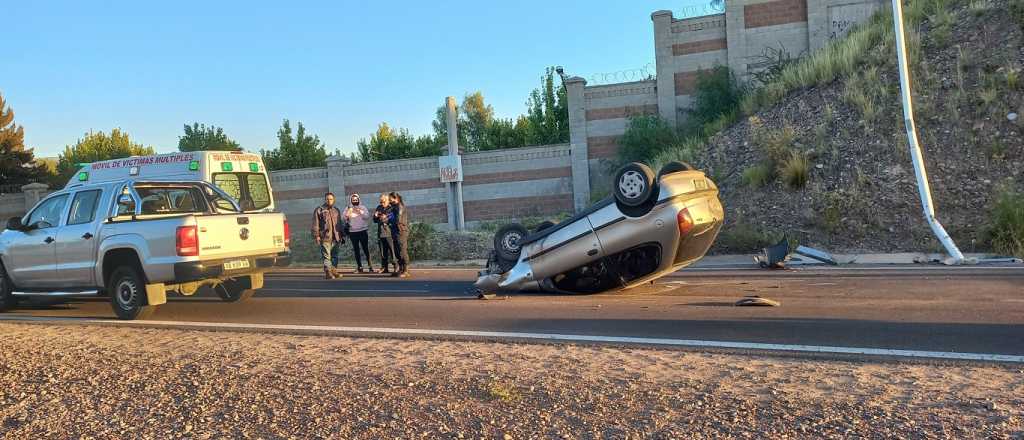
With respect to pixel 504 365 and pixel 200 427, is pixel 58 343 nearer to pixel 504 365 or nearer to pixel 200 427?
pixel 200 427

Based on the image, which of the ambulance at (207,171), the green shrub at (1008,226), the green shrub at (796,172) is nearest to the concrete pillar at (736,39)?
the green shrub at (796,172)

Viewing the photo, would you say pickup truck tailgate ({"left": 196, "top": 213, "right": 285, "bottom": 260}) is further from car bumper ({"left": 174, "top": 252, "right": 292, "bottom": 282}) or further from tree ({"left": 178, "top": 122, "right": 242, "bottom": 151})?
tree ({"left": 178, "top": 122, "right": 242, "bottom": 151})

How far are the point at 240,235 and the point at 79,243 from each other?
2.09 m

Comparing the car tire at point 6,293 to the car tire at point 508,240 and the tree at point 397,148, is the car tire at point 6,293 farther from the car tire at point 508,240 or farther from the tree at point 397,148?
the tree at point 397,148

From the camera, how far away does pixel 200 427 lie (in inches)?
173

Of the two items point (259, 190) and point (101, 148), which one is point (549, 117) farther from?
point (101, 148)

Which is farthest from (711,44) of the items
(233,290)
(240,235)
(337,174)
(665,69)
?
(240,235)

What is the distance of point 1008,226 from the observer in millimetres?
13430

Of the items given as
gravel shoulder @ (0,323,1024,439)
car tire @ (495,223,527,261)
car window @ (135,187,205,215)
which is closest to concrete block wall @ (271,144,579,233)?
car tire @ (495,223,527,261)

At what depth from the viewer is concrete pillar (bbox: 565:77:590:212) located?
87.9 feet

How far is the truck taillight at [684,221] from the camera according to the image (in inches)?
342

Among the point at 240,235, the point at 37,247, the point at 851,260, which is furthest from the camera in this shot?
the point at 851,260

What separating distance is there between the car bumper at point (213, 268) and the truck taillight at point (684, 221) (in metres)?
5.42

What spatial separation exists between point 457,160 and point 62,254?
17783mm
